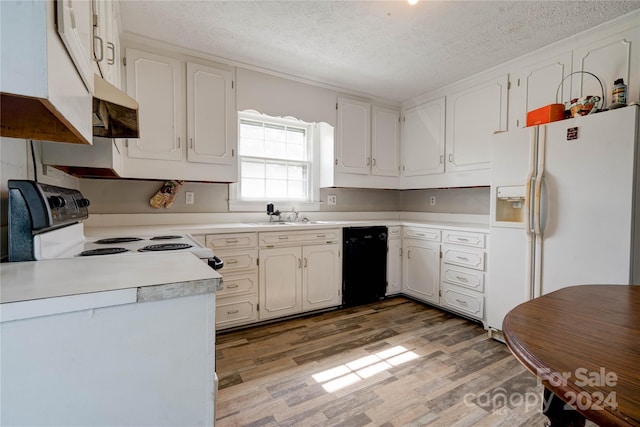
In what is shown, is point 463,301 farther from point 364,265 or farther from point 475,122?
point 475,122

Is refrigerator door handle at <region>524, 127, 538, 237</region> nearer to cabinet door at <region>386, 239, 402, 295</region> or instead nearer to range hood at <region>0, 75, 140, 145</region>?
cabinet door at <region>386, 239, 402, 295</region>

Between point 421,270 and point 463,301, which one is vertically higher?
point 421,270

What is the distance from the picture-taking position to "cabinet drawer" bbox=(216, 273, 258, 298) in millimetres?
2449

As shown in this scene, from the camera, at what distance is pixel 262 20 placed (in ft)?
6.92

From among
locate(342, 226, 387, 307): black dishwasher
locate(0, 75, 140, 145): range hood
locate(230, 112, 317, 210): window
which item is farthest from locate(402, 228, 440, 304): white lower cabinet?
locate(0, 75, 140, 145): range hood

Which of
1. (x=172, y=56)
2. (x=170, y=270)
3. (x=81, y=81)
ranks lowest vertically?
(x=170, y=270)

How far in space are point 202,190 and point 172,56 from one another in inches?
45.2

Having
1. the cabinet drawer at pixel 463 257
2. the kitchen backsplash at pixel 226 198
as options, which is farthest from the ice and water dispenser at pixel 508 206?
the kitchen backsplash at pixel 226 198

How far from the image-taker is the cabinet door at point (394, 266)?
10.9 feet

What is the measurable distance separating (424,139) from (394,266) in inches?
59.3

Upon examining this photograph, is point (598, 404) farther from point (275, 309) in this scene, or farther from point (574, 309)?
point (275, 309)

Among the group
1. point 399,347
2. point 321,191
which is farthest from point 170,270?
point 321,191


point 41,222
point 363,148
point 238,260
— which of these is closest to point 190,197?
point 238,260

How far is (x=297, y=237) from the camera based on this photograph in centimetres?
277
